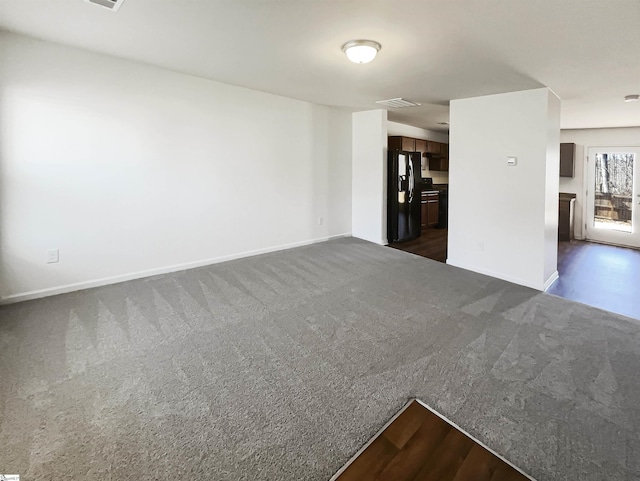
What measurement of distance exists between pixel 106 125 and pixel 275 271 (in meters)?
2.61

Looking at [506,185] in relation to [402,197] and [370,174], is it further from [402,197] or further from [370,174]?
[370,174]

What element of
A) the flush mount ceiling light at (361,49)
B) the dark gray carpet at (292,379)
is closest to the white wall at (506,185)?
the dark gray carpet at (292,379)

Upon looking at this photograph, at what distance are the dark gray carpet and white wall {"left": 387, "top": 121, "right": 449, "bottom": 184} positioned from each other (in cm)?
486

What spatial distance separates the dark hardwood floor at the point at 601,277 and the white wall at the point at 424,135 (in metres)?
3.82

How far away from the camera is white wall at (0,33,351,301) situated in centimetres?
330

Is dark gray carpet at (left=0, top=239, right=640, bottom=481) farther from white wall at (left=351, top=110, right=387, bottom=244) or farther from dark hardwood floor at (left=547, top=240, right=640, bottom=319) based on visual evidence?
white wall at (left=351, top=110, right=387, bottom=244)

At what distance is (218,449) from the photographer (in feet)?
5.30

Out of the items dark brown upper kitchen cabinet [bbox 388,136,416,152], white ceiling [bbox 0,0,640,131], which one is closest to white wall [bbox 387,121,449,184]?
dark brown upper kitchen cabinet [bbox 388,136,416,152]

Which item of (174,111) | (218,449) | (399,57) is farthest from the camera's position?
(174,111)

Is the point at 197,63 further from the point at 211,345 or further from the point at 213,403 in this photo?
the point at 213,403

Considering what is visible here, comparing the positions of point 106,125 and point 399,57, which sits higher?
point 399,57

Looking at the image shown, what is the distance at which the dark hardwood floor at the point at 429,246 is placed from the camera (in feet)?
18.1

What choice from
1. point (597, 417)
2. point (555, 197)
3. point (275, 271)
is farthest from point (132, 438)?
point (555, 197)

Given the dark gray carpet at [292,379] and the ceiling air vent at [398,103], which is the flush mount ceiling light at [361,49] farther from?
the dark gray carpet at [292,379]
